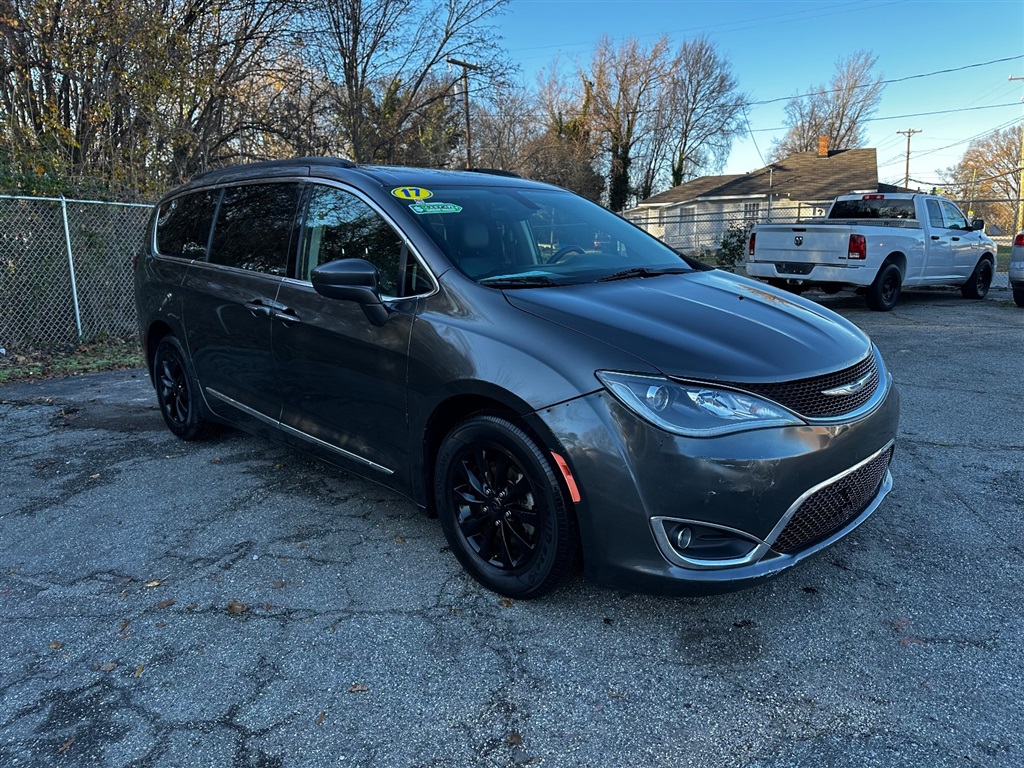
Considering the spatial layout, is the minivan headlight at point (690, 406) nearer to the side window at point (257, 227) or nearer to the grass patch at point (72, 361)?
the side window at point (257, 227)

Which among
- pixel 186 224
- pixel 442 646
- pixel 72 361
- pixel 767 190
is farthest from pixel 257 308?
pixel 767 190

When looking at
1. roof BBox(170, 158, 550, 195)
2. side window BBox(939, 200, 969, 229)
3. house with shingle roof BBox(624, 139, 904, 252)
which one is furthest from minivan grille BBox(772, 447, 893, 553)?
house with shingle roof BBox(624, 139, 904, 252)

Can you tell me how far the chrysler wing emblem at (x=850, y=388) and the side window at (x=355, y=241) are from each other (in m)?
1.65

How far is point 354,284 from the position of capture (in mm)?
2977

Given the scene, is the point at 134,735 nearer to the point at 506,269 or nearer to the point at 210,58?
the point at 506,269

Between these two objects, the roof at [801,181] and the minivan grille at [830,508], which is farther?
the roof at [801,181]

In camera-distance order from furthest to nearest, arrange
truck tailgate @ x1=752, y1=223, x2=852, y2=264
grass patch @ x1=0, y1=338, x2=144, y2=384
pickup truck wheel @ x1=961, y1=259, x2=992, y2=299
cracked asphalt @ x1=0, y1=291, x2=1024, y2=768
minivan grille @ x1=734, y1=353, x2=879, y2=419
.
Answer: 1. pickup truck wheel @ x1=961, y1=259, x2=992, y2=299
2. truck tailgate @ x1=752, y1=223, x2=852, y2=264
3. grass patch @ x1=0, y1=338, x2=144, y2=384
4. minivan grille @ x1=734, y1=353, x2=879, y2=419
5. cracked asphalt @ x1=0, y1=291, x2=1024, y2=768

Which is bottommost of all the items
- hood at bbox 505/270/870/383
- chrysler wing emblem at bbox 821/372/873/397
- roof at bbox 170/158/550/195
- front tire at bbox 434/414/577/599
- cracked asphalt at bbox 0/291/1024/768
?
cracked asphalt at bbox 0/291/1024/768

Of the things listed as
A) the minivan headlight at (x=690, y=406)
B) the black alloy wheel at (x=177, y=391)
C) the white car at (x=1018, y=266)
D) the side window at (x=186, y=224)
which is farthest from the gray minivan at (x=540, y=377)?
the white car at (x=1018, y=266)

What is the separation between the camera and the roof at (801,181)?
110 ft

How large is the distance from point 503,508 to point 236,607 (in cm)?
118

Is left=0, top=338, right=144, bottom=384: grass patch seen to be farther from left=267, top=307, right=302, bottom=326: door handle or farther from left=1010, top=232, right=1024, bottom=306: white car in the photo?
left=1010, top=232, right=1024, bottom=306: white car

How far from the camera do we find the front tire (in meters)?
2.58

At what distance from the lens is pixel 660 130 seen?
47500 millimetres
